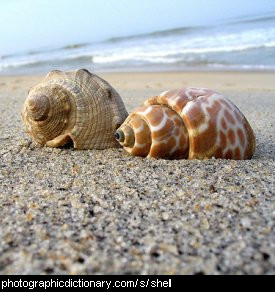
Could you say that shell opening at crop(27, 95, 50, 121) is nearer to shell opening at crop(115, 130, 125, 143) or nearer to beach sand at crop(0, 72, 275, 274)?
beach sand at crop(0, 72, 275, 274)

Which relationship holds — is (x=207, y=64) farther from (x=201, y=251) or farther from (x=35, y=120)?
(x=201, y=251)

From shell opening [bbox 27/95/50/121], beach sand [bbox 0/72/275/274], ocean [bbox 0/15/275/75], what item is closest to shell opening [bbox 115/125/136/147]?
beach sand [bbox 0/72/275/274]

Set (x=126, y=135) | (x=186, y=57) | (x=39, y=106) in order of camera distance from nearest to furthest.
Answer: (x=126, y=135)
(x=39, y=106)
(x=186, y=57)

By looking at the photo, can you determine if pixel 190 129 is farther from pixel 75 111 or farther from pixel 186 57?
pixel 186 57

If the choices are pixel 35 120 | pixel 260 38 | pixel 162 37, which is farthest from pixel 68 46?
pixel 35 120

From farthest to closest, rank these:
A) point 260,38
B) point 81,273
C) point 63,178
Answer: point 260,38, point 63,178, point 81,273

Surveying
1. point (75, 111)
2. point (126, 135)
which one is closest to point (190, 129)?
point (126, 135)
